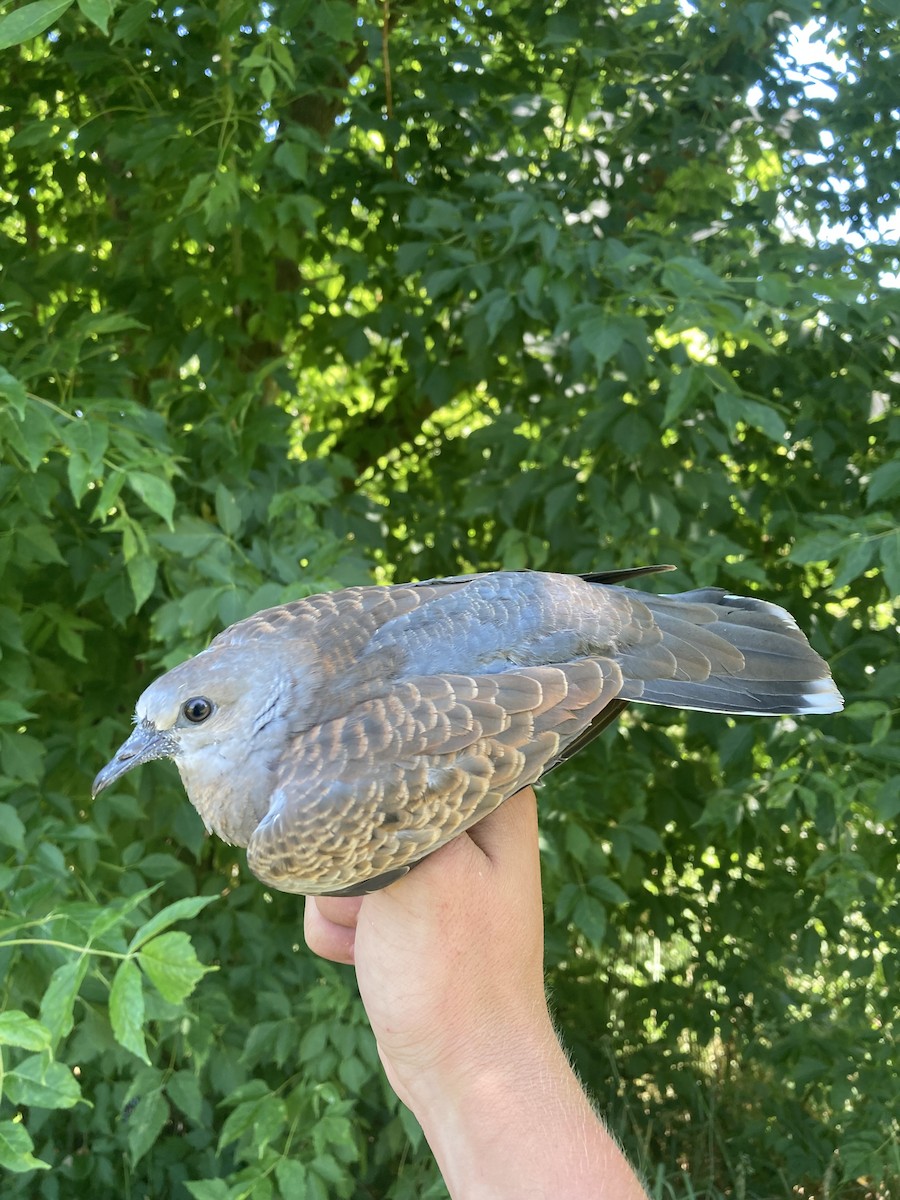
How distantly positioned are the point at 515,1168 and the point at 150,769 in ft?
3.66

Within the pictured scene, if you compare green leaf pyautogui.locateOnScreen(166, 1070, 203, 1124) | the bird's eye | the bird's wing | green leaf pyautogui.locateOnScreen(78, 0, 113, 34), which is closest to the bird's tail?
the bird's wing

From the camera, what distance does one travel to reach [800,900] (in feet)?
8.60

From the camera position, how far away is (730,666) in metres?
1.53

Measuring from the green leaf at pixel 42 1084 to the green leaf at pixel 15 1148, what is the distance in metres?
0.03

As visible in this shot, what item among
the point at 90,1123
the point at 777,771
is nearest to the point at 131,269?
the point at 777,771

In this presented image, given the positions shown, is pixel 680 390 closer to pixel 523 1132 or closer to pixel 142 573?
pixel 142 573

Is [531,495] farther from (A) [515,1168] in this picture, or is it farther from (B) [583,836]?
(A) [515,1168]

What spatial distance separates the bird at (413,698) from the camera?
133 cm

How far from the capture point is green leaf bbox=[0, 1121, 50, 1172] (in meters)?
1.17

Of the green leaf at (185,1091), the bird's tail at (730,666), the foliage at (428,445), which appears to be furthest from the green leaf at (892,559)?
the green leaf at (185,1091)

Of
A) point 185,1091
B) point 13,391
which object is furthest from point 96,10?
point 185,1091

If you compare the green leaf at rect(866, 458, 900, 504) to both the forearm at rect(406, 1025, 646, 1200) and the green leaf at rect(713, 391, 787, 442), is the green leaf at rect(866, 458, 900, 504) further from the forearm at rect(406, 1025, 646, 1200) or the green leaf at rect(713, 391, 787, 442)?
the forearm at rect(406, 1025, 646, 1200)

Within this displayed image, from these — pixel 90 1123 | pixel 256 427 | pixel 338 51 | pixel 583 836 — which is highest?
pixel 338 51

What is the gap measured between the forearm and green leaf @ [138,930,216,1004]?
0.39 meters
